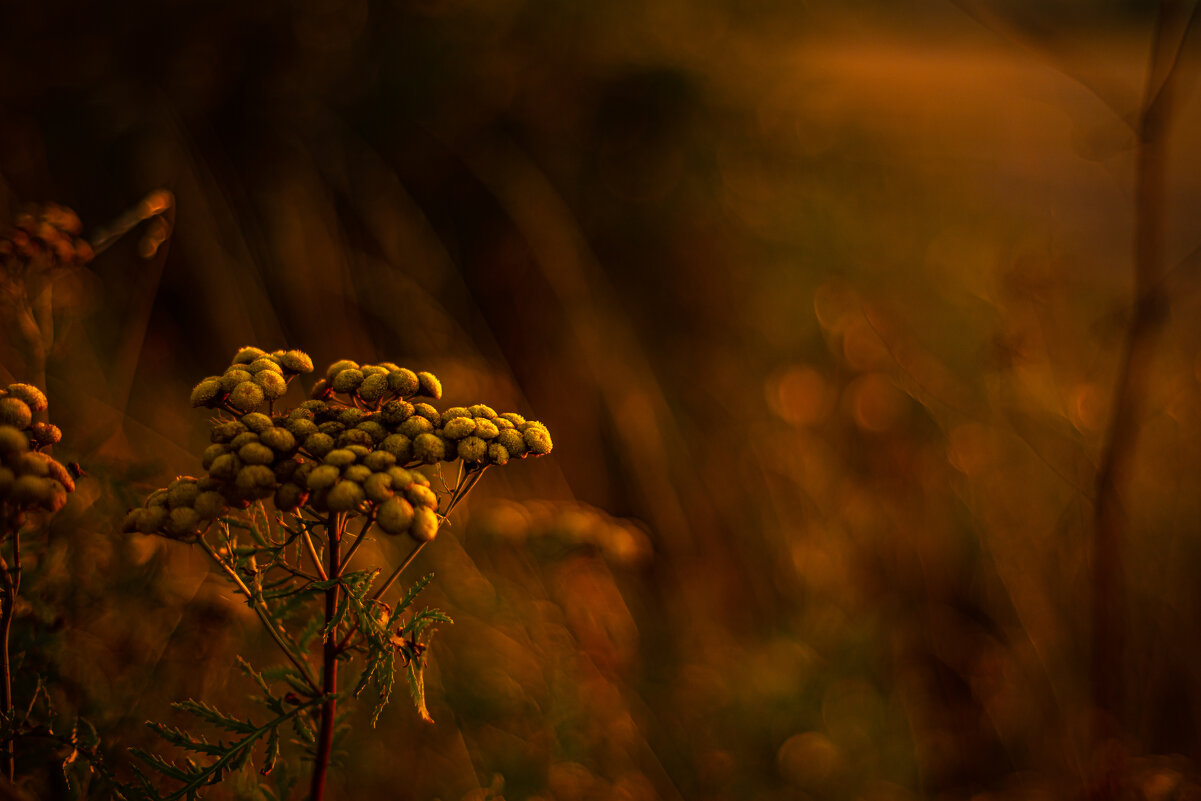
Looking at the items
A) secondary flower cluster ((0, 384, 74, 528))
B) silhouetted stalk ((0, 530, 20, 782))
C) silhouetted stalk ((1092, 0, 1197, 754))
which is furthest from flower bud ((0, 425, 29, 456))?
silhouetted stalk ((1092, 0, 1197, 754))

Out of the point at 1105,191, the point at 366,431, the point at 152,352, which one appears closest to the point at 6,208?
the point at 152,352

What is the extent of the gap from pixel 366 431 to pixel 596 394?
2.19 m

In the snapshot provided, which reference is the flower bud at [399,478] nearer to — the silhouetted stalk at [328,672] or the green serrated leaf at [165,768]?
the silhouetted stalk at [328,672]

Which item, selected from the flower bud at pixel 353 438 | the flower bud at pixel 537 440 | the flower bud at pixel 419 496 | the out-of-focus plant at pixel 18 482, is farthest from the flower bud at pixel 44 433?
the flower bud at pixel 537 440

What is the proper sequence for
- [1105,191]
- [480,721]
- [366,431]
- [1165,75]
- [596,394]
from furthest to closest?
[1105,191]
[596,394]
[480,721]
[1165,75]
[366,431]

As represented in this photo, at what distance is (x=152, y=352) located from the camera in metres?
2.43

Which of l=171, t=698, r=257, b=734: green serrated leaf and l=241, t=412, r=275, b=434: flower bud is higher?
l=241, t=412, r=275, b=434: flower bud

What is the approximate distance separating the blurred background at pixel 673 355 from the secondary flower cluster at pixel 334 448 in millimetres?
358

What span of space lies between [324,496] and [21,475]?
0.30 m

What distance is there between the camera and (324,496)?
756 millimetres

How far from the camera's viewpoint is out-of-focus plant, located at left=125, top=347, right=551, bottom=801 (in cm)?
74

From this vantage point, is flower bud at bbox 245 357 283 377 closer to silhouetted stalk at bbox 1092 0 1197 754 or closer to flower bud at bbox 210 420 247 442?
flower bud at bbox 210 420 247 442

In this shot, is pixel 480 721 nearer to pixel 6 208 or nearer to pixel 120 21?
pixel 6 208

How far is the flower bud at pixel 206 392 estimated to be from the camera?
82 centimetres
